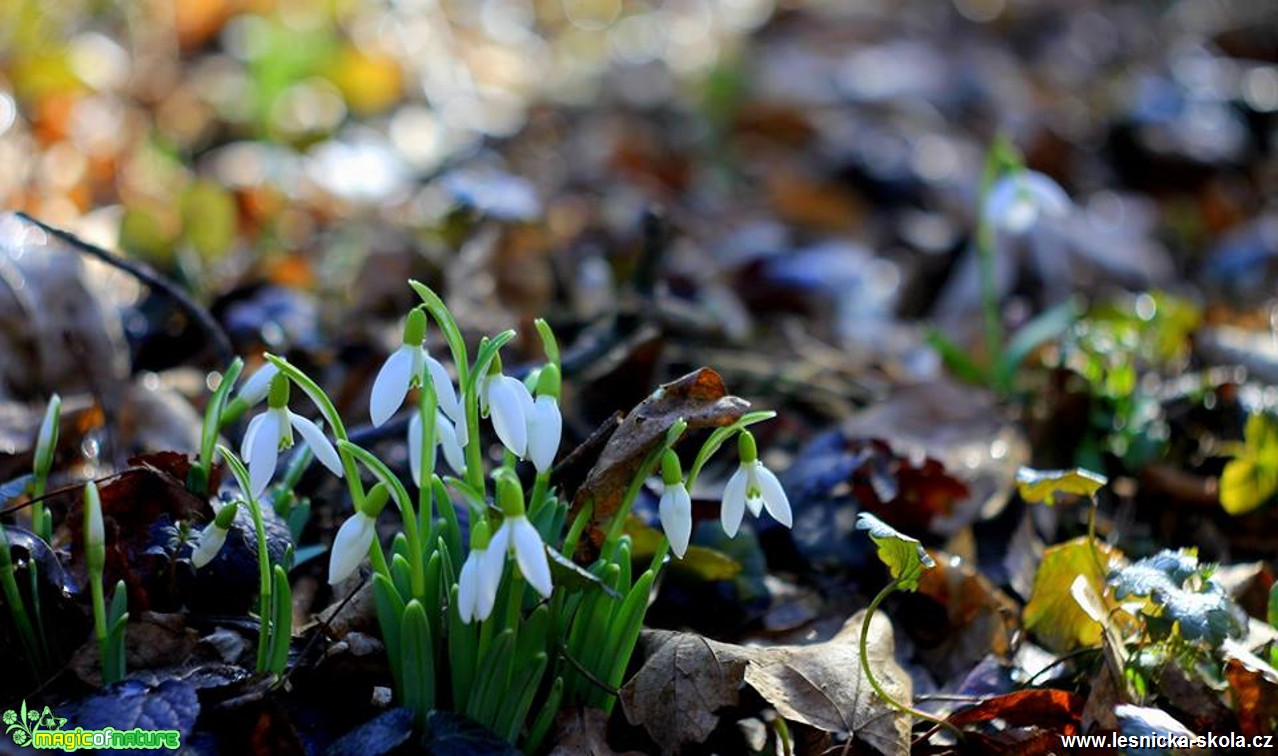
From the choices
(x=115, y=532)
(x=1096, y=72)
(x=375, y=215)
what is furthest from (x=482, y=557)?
(x=1096, y=72)

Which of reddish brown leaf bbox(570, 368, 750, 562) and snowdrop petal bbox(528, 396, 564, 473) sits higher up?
snowdrop petal bbox(528, 396, 564, 473)

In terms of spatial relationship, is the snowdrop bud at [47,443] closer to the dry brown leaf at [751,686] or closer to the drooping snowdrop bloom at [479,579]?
the drooping snowdrop bloom at [479,579]

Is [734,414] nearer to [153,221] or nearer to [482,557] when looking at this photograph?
[482,557]

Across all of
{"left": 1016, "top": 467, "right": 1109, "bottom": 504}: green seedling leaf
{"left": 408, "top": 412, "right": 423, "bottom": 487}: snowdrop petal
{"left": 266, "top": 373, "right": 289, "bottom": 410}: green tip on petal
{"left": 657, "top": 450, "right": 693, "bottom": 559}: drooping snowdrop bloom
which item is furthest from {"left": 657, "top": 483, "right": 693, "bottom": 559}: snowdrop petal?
{"left": 1016, "top": 467, "right": 1109, "bottom": 504}: green seedling leaf

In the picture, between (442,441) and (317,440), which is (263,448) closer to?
(317,440)

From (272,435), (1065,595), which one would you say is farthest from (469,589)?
(1065,595)

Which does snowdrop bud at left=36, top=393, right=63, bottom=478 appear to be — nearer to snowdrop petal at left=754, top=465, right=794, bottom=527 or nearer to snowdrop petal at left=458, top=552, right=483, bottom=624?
snowdrop petal at left=458, top=552, right=483, bottom=624
